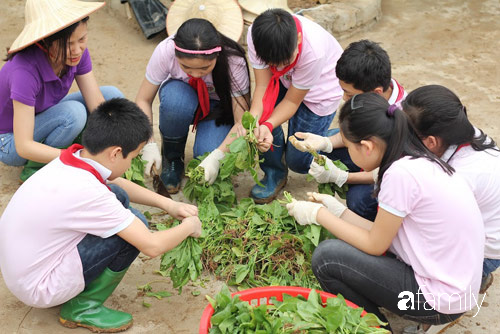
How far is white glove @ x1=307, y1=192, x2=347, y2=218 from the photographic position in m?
2.75

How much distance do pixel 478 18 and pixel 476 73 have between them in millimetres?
1376

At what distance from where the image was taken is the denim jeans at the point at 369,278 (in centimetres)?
242

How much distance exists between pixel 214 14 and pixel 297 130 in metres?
1.98

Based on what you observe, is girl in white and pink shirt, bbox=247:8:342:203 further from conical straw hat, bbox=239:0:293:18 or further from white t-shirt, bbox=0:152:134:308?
conical straw hat, bbox=239:0:293:18

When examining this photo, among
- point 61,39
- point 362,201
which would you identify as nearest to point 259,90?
point 362,201

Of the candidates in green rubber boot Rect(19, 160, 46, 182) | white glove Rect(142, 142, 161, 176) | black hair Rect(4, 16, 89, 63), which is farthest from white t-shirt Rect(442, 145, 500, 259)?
green rubber boot Rect(19, 160, 46, 182)

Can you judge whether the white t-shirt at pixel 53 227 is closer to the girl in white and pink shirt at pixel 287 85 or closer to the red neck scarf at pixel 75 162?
the red neck scarf at pixel 75 162

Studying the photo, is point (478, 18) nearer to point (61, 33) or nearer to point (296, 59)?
point (296, 59)

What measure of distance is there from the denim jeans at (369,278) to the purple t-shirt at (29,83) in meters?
1.71

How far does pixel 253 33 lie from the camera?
3.01 meters

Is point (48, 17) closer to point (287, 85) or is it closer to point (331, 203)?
point (287, 85)

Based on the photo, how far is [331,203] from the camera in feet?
9.11

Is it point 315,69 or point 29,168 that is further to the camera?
point 29,168

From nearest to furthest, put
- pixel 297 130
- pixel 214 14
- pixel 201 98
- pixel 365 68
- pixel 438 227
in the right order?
1. pixel 438 227
2. pixel 365 68
3. pixel 201 98
4. pixel 297 130
5. pixel 214 14
